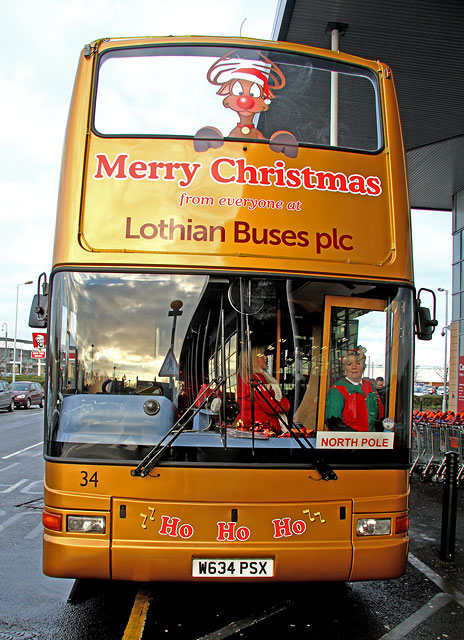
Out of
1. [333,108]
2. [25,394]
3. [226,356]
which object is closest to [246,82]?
[333,108]

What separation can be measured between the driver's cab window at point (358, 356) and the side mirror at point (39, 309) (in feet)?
7.06

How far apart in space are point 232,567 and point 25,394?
3089 cm

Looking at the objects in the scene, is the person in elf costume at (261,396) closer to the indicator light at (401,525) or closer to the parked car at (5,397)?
the indicator light at (401,525)

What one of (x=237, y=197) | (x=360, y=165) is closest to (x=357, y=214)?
(x=360, y=165)

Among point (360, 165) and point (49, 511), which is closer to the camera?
point (49, 511)

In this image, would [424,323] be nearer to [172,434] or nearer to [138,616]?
[172,434]

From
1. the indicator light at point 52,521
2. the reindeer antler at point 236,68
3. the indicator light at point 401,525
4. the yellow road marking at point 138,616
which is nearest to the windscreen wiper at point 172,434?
the indicator light at point 52,521

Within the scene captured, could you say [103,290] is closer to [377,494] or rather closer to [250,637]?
[377,494]

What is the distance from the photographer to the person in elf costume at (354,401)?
162 inches

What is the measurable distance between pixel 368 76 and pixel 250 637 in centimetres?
443

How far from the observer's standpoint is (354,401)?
4.23m

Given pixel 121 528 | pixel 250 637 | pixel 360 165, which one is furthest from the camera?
pixel 360 165

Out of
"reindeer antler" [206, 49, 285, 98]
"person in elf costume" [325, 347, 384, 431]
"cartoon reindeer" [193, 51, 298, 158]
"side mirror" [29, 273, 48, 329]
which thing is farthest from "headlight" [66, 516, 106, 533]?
"reindeer antler" [206, 49, 285, 98]

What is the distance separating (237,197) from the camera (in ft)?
13.9
